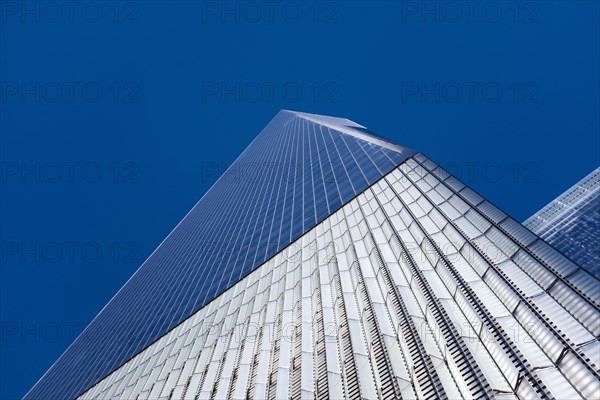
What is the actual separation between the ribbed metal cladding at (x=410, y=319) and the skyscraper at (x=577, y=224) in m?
56.8

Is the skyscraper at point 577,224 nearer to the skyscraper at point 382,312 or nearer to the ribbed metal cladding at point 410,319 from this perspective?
the skyscraper at point 382,312

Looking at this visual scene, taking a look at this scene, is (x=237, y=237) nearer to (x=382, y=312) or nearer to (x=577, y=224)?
(x=382, y=312)

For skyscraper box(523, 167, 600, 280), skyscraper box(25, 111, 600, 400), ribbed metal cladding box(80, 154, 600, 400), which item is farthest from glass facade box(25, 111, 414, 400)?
skyscraper box(523, 167, 600, 280)

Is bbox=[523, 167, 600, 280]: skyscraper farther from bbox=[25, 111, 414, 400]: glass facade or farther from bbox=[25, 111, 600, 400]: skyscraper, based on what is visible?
bbox=[25, 111, 600, 400]: skyscraper

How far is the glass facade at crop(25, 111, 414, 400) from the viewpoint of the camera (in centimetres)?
3794

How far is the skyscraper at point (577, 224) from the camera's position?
75125 mm

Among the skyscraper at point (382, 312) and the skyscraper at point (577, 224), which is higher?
Result: the skyscraper at point (382, 312)

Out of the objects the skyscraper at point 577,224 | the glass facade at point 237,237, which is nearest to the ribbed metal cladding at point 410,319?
the glass facade at point 237,237

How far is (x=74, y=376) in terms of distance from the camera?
49.0 metres

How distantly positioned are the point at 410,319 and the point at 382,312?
169cm

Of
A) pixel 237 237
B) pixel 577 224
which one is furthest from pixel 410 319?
pixel 577 224

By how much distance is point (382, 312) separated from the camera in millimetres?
15492

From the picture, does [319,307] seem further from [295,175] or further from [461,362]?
[295,175]

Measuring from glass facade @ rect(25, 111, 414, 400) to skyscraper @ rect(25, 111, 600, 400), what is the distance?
45 cm
